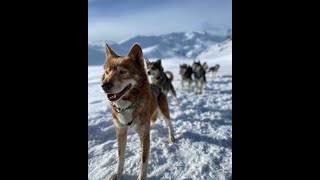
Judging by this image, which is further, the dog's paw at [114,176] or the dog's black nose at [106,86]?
the dog's paw at [114,176]

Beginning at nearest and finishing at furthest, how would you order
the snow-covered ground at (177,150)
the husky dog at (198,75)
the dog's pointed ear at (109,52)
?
the dog's pointed ear at (109,52) → the snow-covered ground at (177,150) → the husky dog at (198,75)

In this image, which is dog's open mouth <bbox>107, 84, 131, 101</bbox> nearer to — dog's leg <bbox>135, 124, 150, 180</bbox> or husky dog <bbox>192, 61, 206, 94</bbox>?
dog's leg <bbox>135, 124, 150, 180</bbox>

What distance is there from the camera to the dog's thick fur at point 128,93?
2672 millimetres

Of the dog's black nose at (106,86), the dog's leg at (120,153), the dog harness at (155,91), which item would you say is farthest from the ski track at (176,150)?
the dog's black nose at (106,86)

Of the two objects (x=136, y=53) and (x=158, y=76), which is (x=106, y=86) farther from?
(x=158, y=76)

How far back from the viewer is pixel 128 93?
2.87 meters

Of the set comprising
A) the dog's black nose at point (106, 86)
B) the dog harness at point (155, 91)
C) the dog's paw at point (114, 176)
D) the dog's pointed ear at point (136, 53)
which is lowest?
the dog's paw at point (114, 176)

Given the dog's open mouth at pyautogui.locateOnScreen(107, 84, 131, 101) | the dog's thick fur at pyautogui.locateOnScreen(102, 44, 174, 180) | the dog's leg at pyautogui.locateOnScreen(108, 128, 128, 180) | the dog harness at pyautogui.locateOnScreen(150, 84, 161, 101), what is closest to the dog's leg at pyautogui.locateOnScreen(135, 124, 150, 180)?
the dog's thick fur at pyautogui.locateOnScreen(102, 44, 174, 180)

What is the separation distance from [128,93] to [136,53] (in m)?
0.43

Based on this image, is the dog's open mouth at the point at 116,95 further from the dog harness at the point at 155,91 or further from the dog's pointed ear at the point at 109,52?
the dog harness at the point at 155,91
